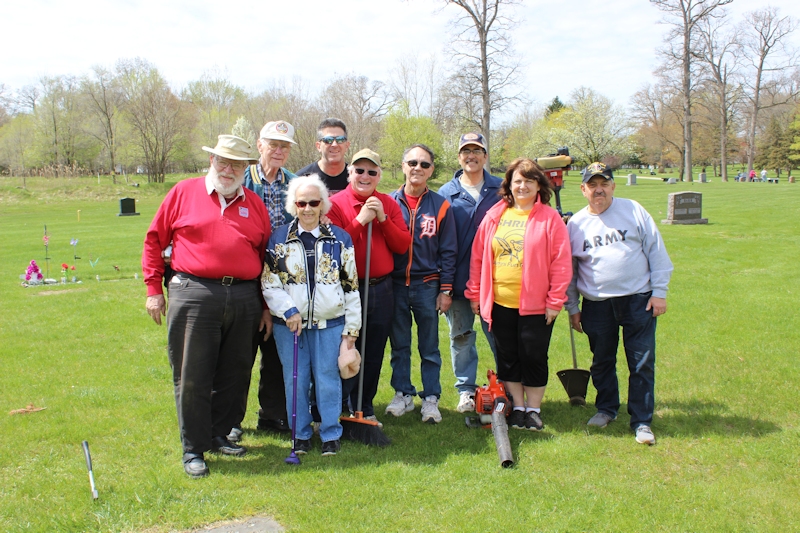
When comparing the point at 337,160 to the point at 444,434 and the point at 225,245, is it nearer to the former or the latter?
the point at 225,245

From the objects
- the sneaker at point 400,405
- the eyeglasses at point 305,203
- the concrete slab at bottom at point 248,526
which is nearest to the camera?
the concrete slab at bottom at point 248,526

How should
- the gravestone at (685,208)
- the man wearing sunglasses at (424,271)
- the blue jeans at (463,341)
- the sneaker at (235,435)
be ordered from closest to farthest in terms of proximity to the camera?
the sneaker at (235,435)
the man wearing sunglasses at (424,271)
the blue jeans at (463,341)
the gravestone at (685,208)

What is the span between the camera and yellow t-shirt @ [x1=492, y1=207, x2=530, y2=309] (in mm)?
4508

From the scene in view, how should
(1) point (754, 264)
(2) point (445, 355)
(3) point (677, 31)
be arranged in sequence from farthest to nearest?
(3) point (677, 31) → (1) point (754, 264) → (2) point (445, 355)

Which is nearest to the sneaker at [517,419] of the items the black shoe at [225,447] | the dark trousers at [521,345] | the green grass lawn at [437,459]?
the green grass lawn at [437,459]

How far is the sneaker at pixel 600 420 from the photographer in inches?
187

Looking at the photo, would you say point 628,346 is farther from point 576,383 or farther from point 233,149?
point 233,149

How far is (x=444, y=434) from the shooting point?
4.68 metres

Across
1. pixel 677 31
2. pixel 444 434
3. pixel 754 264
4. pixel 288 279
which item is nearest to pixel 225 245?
pixel 288 279

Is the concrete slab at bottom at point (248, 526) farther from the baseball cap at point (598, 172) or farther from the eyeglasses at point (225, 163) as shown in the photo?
the baseball cap at point (598, 172)

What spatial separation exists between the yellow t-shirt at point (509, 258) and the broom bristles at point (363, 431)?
1381 mm

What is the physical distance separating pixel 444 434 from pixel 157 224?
2.71 meters

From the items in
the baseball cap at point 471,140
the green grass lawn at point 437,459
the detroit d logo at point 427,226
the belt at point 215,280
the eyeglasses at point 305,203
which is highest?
the baseball cap at point 471,140

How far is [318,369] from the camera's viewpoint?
427 cm
